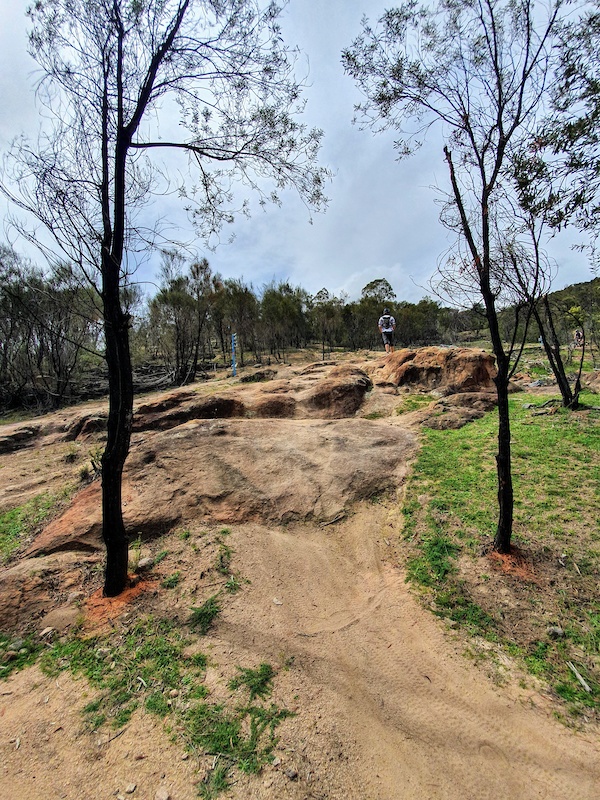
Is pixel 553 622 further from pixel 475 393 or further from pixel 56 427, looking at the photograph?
pixel 56 427

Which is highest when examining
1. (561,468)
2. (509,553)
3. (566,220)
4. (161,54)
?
(161,54)

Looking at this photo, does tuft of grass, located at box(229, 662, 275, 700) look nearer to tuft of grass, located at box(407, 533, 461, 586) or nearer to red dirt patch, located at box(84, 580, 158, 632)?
red dirt patch, located at box(84, 580, 158, 632)

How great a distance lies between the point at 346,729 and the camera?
2656 mm

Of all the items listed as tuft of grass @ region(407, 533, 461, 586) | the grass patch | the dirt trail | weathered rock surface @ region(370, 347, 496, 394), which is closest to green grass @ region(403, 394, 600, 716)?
tuft of grass @ region(407, 533, 461, 586)

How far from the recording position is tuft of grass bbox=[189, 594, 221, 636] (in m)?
3.55

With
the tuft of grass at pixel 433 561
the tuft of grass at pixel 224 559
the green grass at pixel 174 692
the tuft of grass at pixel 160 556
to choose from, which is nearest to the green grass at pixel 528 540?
the tuft of grass at pixel 433 561

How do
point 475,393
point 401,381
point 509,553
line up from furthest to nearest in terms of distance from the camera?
point 401,381, point 475,393, point 509,553

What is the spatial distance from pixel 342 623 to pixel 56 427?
13303 millimetres

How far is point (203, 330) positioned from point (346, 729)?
107 ft

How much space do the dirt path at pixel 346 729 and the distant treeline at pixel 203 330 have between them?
9856 mm

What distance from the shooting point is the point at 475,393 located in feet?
34.2

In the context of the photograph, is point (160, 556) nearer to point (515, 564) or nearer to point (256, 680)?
point (256, 680)

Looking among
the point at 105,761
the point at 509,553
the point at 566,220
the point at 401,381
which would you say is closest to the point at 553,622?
the point at 509,553

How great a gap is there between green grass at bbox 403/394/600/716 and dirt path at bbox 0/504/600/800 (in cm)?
46
